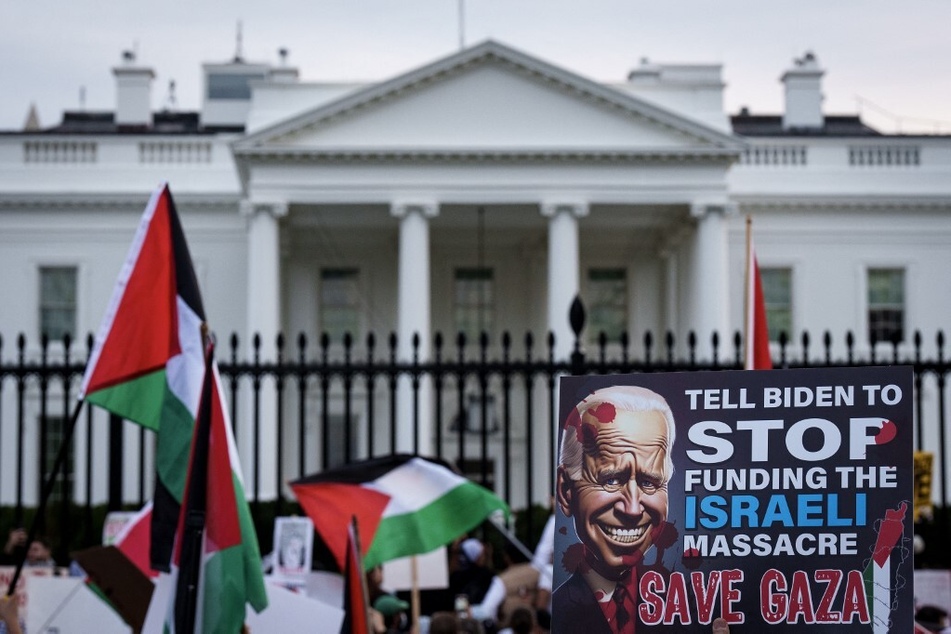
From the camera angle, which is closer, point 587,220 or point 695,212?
point 695,212

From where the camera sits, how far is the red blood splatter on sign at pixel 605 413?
520 cm

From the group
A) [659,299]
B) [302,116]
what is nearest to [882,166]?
[659,299]

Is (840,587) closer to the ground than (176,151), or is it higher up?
closer to the ground

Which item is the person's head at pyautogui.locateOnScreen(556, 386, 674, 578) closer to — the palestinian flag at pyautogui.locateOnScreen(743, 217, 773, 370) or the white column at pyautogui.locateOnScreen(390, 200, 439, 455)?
the palestinian flag at pyautogui.locateOnScreen(743, 217, 773, 370)

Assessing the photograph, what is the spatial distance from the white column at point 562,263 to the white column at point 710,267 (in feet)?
→ 8.55

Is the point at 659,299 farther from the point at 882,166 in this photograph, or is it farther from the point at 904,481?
the point at 904,481

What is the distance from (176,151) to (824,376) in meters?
34.8

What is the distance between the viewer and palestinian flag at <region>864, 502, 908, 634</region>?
16.3ft

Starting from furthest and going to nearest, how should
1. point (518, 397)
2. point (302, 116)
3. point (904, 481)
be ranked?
point (518, 397) → point (302, 116) → point (904, 481)

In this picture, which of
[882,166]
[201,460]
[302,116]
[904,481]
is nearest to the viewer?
[904,481]

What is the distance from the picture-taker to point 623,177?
33406 mm

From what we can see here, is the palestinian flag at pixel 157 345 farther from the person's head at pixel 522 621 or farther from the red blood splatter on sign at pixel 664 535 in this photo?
the red blood splatter on sign at pixel 664 535

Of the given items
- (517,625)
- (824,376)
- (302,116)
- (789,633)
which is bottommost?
(517,625)

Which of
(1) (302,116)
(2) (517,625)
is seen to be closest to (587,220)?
(1) (302,116)
